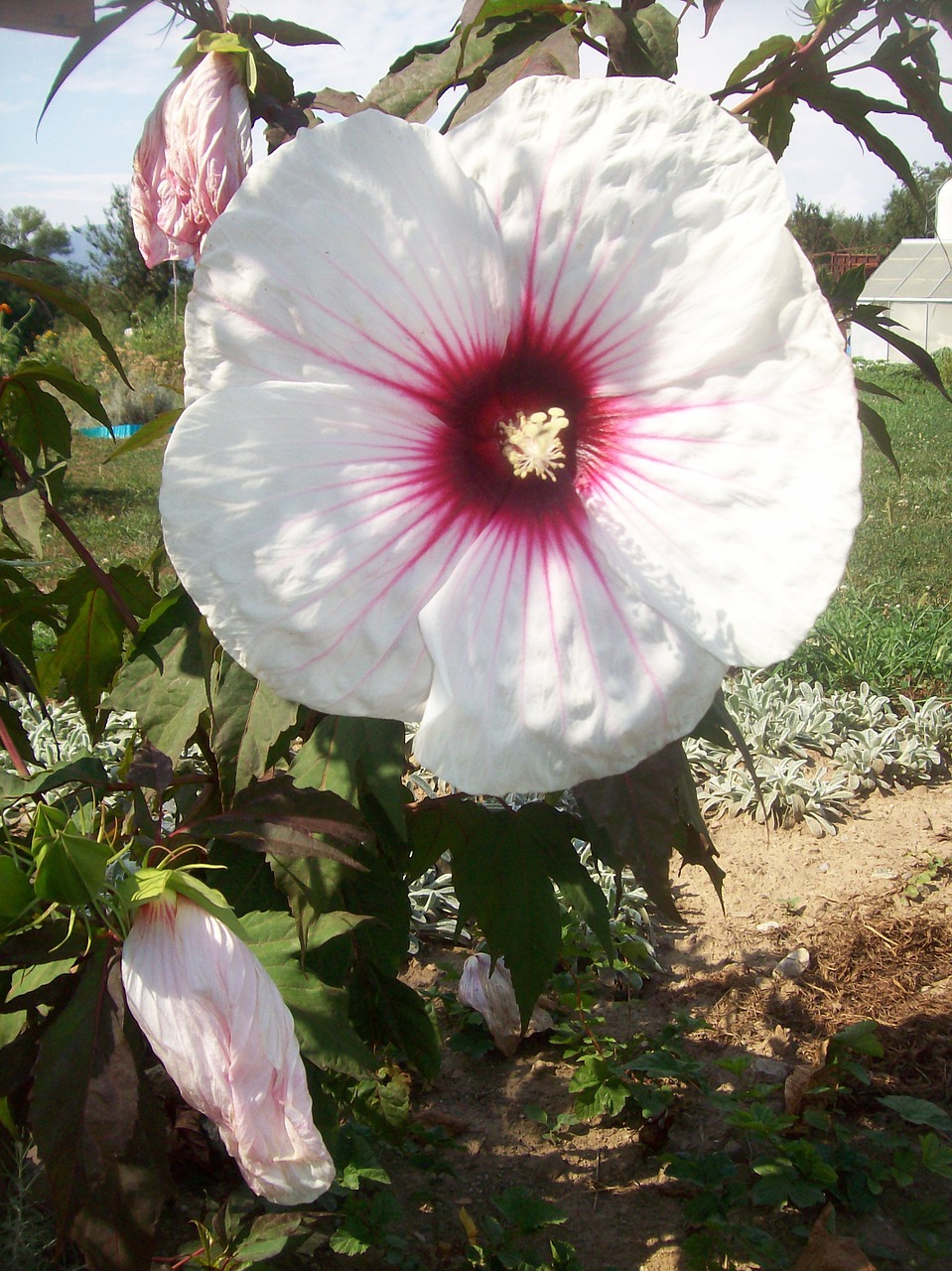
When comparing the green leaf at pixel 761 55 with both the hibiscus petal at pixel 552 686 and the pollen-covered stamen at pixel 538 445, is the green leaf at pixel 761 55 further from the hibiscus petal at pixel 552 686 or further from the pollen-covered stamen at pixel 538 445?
the hibiscus petal at pixel 552 686

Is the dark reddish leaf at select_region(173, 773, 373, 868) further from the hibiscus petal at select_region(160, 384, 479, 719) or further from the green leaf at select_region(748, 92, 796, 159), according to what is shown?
the green leaf at select_region(748, 92, 796, 159)

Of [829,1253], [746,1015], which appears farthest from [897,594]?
[829,1253]

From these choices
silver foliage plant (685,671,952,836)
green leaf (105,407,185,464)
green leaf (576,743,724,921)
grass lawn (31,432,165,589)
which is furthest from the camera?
grass lawn (31,432,165,589)

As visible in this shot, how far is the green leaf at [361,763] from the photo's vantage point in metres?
0.92

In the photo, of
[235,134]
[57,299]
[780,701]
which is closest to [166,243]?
[235,134]

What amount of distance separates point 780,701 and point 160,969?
3.75 metres

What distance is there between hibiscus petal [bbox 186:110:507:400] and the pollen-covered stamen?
4.3 inches

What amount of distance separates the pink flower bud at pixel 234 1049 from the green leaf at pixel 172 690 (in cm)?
31

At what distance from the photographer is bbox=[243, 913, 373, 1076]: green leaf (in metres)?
0.95

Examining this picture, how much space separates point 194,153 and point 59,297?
403 millimetres

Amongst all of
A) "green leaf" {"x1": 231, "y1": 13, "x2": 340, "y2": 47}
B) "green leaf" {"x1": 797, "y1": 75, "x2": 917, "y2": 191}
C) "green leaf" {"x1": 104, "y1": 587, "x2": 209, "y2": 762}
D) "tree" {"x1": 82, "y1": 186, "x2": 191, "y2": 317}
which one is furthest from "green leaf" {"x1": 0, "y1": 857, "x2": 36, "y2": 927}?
"tree" {"x1": 82, "y1": 186, "x2": 191, "y2": 317}

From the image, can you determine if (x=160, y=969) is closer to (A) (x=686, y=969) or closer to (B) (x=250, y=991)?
(B) (x=250, y=991)

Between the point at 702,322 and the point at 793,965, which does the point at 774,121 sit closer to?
the point at 702,322

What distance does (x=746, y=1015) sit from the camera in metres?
2.58
